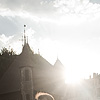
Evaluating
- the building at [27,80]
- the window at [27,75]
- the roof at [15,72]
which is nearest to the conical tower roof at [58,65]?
the building at [27,80]

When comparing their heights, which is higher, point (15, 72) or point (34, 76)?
point (15, 72)

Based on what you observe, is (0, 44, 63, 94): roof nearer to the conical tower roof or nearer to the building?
the building

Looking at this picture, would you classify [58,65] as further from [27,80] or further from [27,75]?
[27,80]

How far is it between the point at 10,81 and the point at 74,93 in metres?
15.9

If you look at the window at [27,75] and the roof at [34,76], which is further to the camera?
the window at [27,75]

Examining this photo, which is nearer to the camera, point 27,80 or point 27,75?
point 27,80

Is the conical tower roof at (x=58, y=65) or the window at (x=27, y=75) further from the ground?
the conical tower roof at (x=58, y=65)

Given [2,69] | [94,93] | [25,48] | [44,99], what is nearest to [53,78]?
[25,48]

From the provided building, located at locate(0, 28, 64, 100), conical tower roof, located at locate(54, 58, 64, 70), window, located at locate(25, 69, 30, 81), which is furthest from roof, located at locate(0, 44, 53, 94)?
conical tower roof, located at locate(54, 58, 64, 70)

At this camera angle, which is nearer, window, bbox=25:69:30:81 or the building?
the building

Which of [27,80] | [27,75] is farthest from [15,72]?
[27,80]

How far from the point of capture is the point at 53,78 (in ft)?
82.0

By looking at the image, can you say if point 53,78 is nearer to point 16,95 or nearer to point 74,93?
point 16,95

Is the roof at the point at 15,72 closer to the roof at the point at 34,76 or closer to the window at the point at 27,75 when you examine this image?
the roof at the point at 34,76
